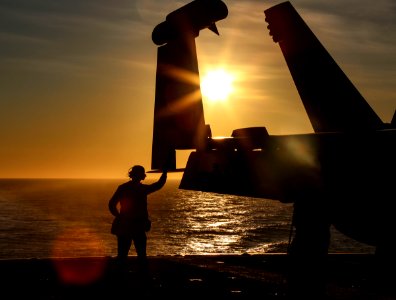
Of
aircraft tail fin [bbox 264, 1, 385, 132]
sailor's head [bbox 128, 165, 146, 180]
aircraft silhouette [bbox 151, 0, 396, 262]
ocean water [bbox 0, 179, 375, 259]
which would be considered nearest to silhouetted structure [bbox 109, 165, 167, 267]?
sailor's head [bbox 128, 165, 146, 180]

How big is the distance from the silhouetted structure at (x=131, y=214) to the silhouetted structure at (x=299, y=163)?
1147 millimetres

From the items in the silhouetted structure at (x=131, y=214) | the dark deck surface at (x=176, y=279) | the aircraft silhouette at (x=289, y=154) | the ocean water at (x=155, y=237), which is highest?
the aircraft silhouette at (x=289, y=154)

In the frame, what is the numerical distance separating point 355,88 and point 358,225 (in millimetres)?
4609

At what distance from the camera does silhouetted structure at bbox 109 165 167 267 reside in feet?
39.6

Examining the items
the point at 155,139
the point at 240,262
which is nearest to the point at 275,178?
the point at 155,139

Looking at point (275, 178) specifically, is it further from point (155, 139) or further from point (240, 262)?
point (240, 262)

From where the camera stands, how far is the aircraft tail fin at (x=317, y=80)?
14586mm

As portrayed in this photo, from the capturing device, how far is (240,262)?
17.0 meters

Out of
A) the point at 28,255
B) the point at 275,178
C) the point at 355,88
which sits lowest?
the point at 28,255

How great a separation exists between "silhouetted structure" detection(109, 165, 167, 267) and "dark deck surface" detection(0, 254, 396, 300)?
654mm

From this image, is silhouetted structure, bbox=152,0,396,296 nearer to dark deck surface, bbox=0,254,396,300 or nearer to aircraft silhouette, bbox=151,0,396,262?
aircraft silhouette, bbox=151,0,396,262

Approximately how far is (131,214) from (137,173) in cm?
91

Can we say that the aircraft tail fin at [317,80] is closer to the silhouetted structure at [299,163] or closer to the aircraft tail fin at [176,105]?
the silhouetted structure at [299,163]

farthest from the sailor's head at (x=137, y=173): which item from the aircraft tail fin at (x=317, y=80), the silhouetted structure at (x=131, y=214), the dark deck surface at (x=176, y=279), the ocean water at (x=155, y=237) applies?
the ocean water at (x=155, y=237)
